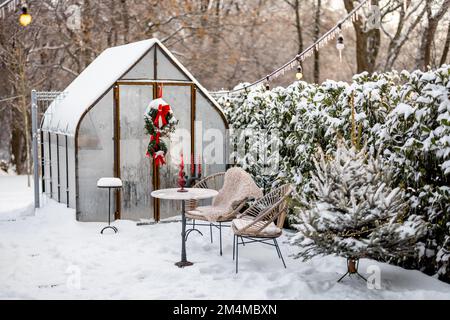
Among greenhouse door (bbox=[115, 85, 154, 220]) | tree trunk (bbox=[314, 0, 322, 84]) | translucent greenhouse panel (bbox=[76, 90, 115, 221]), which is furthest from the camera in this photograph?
tree trunk (bbox=[314, 0, 322, 84])

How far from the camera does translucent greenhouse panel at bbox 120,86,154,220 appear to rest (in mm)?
8844

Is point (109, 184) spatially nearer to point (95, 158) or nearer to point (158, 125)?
point (95, 158)

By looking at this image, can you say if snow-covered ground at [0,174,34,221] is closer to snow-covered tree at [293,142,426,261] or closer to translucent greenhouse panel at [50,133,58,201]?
translucent greenhouse panel at [50,133,58,201]

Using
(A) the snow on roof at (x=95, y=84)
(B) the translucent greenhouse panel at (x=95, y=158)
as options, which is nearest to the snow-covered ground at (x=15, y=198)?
(A) the snow on roof at (x=95, y=84)

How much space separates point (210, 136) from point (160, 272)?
3.70 m

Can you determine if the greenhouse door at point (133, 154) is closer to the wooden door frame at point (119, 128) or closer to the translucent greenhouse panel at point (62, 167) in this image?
the wooden door frame at point (119, 128)

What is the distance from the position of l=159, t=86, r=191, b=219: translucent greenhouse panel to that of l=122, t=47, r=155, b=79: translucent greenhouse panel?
389 mm

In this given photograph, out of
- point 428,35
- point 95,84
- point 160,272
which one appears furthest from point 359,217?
point 428,35

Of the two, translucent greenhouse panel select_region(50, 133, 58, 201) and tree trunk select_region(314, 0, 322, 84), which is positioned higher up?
tree trunk select_region(314, 0, 322, 84)

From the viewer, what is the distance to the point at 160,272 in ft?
20.4

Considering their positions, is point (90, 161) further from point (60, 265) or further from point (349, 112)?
point (349, 112)

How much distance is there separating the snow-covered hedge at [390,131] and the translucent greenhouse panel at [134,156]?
6.39ft

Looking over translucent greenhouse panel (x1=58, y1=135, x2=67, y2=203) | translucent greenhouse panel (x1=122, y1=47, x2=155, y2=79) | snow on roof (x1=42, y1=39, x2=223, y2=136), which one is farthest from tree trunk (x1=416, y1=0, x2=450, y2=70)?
translucent greenhouse panel (x1=58, y1=135, x2=67, y2=203)
